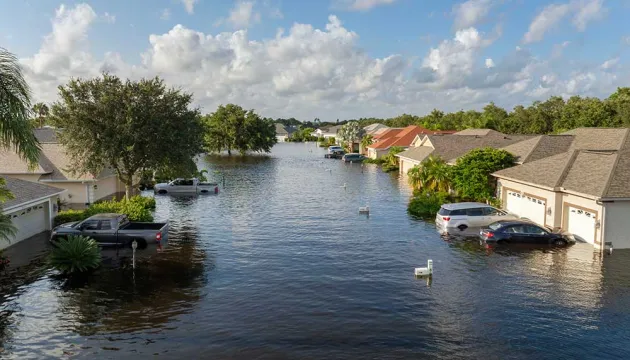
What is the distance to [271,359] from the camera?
14.9 meters

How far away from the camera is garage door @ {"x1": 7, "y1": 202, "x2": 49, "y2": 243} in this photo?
28812mm

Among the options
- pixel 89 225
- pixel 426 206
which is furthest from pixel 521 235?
pixel 89 225

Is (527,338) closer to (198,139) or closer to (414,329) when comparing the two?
(414,329)

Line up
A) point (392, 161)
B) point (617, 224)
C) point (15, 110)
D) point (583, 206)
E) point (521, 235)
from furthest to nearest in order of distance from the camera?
point (392, 161), point (521, 235), point (583, 206), point (617, 224), point (15, 110)

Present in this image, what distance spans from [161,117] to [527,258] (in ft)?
85.6

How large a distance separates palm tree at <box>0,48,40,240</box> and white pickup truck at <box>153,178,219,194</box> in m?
37.8

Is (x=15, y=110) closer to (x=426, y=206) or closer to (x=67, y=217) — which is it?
(x=67, y=217)

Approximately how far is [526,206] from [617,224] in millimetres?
8185

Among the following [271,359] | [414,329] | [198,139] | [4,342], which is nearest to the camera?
[271,359]

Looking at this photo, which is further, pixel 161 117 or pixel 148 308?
pixel 161 117

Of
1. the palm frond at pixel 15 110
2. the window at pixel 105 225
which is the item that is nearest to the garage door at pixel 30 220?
the window at pixel 105 225

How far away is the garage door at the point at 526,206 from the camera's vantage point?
106 ft

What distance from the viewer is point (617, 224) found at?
26.7m

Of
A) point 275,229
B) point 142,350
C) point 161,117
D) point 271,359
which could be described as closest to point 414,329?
point 271,359
